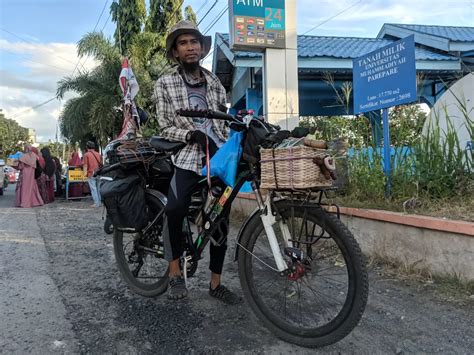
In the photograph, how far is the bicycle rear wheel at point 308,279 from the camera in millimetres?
2281

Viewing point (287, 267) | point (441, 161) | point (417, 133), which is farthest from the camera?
point (417, 133)

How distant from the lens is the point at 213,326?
291 centimetres

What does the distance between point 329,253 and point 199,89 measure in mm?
1622

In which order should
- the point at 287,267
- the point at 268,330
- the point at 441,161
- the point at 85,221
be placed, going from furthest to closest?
the point at 85,221 → the point at 441,161 → the point at 268,330 → the point at 287,267

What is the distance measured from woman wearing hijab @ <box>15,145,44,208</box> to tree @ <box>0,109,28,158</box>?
39.9 m

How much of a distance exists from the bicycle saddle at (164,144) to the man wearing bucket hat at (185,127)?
40mm

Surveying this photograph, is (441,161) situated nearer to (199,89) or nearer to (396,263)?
(396,263)

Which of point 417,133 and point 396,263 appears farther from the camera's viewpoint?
point 417,133

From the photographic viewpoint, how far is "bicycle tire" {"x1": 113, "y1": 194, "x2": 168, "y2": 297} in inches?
130

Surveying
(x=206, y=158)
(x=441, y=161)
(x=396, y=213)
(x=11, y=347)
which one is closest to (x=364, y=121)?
(x=441, y=161)

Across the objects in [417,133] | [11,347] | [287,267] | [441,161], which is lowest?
[11,347]

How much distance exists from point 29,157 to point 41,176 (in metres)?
0.78

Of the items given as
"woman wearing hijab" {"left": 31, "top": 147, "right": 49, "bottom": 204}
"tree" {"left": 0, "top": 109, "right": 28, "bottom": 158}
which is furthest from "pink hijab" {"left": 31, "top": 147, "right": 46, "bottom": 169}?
"tree" {"left": 0, "top": 109, "right": 28, "bottom": 158}

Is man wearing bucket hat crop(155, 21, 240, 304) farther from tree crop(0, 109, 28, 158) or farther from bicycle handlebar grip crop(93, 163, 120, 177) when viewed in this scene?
tree crop(0, 109, 28, 158)
